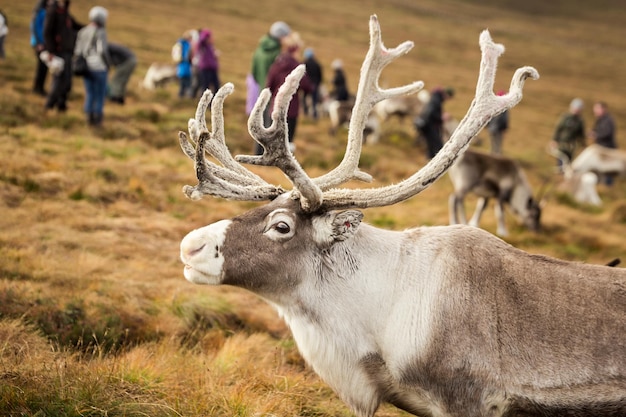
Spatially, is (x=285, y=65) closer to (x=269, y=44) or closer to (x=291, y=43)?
(x=291, y=43)

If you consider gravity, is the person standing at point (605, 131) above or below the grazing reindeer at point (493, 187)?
above

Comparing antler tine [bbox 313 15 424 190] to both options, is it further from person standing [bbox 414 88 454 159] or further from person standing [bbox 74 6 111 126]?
person standing [bbox 414 88 454 159]

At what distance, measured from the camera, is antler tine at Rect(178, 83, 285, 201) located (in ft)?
12.2

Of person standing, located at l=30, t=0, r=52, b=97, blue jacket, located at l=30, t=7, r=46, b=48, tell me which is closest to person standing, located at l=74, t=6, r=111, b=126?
person standing, located at l=30, t=0, r=52, b=97

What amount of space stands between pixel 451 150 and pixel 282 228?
1099 millimetres

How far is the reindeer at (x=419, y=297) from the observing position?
10.9 feet

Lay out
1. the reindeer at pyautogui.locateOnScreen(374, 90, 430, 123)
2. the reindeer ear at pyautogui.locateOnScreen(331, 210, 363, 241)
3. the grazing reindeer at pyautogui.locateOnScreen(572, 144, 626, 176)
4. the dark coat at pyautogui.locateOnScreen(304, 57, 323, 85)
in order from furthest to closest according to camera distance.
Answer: the reindeer at pyautogui.locateOnScreen(374, 90, 430, 123) → the dark coat at pyautogui.locateOnScreen(304, 57, 323, 85) → the grazing reindeer at pyautogui.locateOnScreen(572, 144, 626, 176) → the reindeer ear at pyautogui.locateOnScreen(331, 210, 363, 241)

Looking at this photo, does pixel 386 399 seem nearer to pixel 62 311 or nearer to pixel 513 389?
pixel 513 389

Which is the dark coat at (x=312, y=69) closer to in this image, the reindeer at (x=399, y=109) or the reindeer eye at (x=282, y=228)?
the reindeer at (x=399, y=109)

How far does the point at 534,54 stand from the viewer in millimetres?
69562

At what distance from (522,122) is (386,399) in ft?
104

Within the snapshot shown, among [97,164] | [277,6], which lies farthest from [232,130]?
[277,6]

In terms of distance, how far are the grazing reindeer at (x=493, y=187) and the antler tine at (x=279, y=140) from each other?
24.6ft

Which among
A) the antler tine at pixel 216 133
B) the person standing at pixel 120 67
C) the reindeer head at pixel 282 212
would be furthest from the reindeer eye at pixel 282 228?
the person standing at pixel 120 67
